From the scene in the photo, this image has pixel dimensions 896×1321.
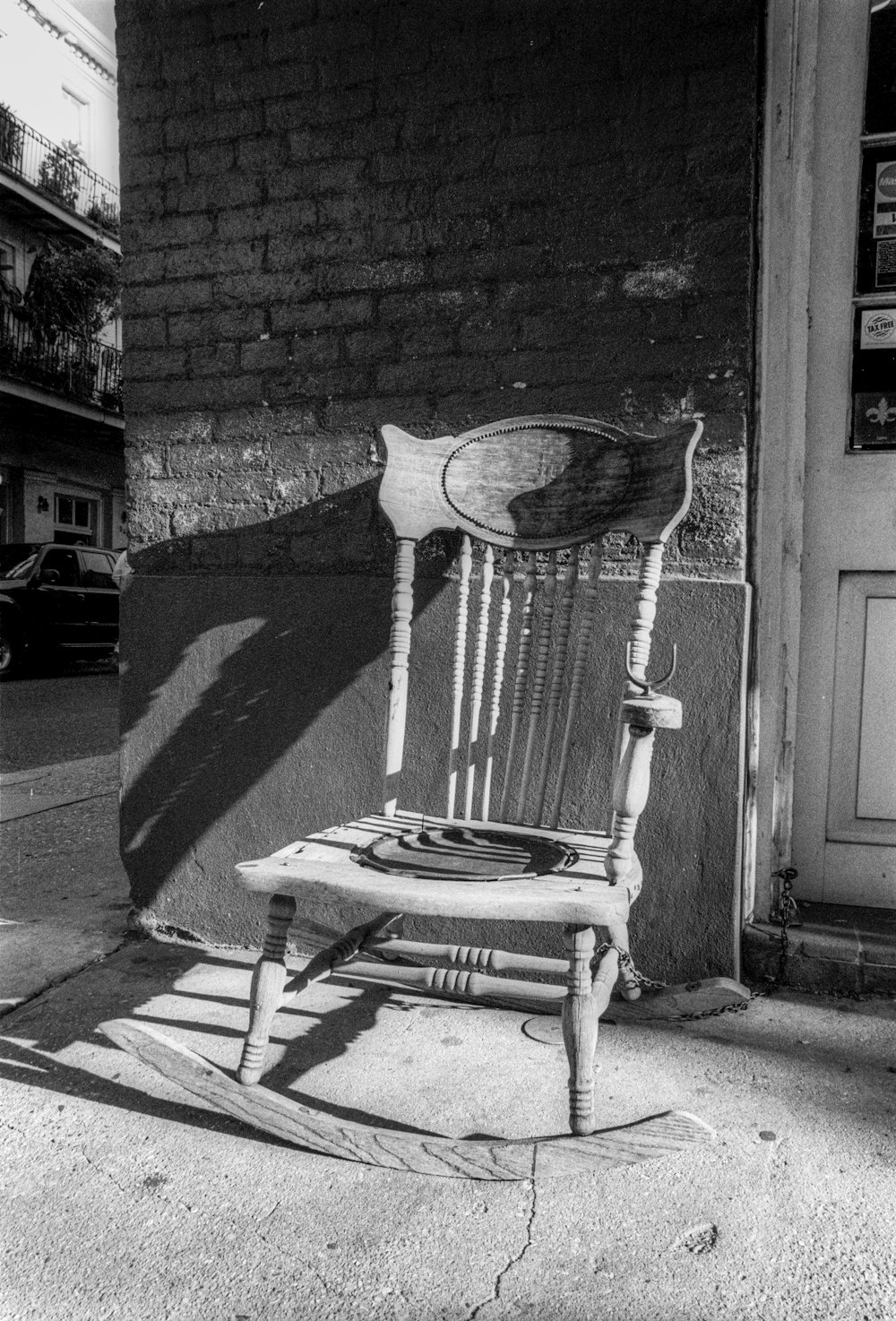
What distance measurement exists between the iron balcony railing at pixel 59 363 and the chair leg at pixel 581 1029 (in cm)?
1427

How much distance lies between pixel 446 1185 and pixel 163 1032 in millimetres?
748

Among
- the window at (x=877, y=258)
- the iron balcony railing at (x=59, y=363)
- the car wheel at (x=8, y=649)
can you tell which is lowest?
the car wheel at (x=8, y=649)

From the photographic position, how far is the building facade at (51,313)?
1428 cm

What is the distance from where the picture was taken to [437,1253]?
1.32m

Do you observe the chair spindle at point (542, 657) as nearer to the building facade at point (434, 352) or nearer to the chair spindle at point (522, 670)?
the chair spindle at point (522, 670)

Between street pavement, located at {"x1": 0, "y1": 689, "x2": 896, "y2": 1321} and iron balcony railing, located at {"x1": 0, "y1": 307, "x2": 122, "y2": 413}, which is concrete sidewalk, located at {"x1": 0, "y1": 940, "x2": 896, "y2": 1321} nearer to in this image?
street pavement, located at {"x1": 0, "y1": 689, "x2": 896, "y2": 1321}

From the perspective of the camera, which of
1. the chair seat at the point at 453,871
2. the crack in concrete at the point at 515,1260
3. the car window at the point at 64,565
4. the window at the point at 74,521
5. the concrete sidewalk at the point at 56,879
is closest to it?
the crack in concrete at the point at 515,1260

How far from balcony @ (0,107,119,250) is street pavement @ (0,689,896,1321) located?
49.4 feet

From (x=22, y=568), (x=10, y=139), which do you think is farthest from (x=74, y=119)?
(x=22, y=568)

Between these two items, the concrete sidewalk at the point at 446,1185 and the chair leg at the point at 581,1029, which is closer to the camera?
the concrete sidewalk at the point at 446,1185

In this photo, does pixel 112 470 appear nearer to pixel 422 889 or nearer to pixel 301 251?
pixel 301 251

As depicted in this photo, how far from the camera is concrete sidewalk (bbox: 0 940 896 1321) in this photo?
1.25 meters

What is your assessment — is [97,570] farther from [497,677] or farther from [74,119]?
[497,677]

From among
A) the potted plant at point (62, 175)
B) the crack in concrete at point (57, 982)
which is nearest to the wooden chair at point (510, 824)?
the crack in concrete at point (57, 982)
